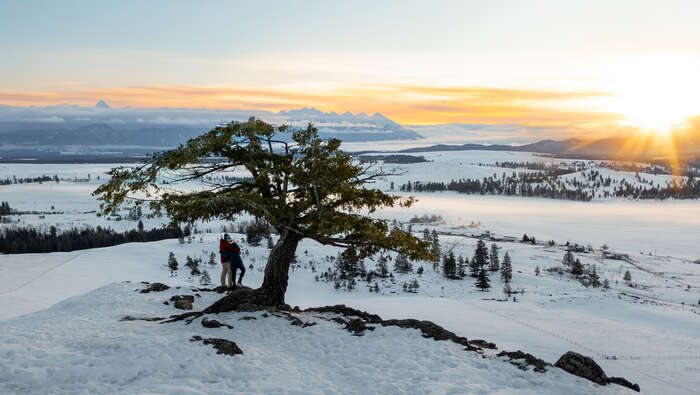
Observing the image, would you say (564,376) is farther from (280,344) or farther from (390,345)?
(280,344)

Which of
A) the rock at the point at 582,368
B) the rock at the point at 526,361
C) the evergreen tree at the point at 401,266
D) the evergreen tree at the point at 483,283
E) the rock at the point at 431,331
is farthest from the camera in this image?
the evergreen tree at the point at 401,266

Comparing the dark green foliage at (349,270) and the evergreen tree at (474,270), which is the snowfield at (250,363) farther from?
the evergreen tree at (474,270)

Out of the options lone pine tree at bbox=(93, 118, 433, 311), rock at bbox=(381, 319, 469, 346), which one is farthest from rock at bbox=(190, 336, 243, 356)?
rock at bbox=(381, 319, 469, 346)

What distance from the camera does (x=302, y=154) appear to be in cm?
1889

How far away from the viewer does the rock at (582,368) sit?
13.8 m

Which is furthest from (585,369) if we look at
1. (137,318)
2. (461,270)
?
(461,270)

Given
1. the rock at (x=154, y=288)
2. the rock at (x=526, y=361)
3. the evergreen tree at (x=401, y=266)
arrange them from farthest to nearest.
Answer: the evergreen tree at (x=401, y=266) → the rock at (x=154, y=288) → the rock at (x=526, y=361)

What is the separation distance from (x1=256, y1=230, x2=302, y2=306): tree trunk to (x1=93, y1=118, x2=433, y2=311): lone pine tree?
1.9 inches

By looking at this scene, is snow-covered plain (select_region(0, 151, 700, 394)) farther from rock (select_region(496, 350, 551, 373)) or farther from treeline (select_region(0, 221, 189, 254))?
treeline (select_region(0, 221, 189, 254))

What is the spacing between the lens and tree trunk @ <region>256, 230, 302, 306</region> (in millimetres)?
20000

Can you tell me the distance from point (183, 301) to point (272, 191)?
8426mm

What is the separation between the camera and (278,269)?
66.0 ft

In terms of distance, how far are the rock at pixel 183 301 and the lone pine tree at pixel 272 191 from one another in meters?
3.92

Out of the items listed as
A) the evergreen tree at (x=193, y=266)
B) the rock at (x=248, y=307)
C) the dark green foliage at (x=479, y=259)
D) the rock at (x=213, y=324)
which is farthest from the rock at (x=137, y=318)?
the dark green foliage at (x=479, y=259)
